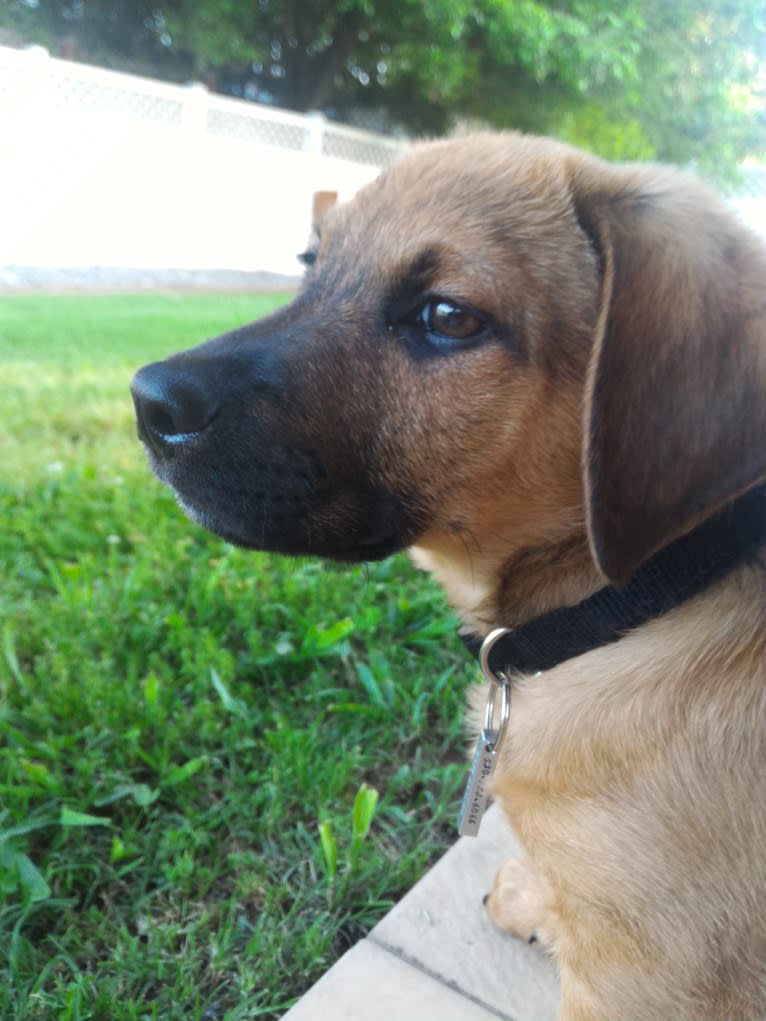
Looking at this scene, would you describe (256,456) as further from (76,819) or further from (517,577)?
(76,819)

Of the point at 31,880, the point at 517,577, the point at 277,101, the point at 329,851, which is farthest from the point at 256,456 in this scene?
the point at 277,101

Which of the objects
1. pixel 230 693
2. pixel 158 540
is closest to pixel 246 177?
pixel 158 540

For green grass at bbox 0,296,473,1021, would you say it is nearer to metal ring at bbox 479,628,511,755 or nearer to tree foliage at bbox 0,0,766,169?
metal ring at bbox 479,628,511,755

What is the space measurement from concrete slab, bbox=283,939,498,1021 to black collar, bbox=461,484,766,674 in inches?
33.7

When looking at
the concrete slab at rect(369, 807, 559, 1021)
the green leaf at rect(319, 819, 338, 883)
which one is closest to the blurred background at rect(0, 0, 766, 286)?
the green leaf at rect(319, 819, 338, 883)

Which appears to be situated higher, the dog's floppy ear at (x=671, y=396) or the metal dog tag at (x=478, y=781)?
the dog's floppy ear at (x=671, y=396)

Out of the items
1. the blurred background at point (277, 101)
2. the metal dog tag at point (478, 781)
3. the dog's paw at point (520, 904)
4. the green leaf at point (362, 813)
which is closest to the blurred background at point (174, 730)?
the green leaf at point (362, 813)

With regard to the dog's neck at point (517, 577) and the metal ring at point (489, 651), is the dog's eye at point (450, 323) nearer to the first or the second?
the dog's neck at point (517, 577)

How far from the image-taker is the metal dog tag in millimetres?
1813

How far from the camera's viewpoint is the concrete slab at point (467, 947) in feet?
6.22

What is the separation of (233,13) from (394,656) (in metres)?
18.1

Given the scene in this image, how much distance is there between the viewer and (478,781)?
6.02 feet

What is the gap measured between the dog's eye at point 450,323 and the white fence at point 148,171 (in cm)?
1380

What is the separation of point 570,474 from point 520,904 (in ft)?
3.55
